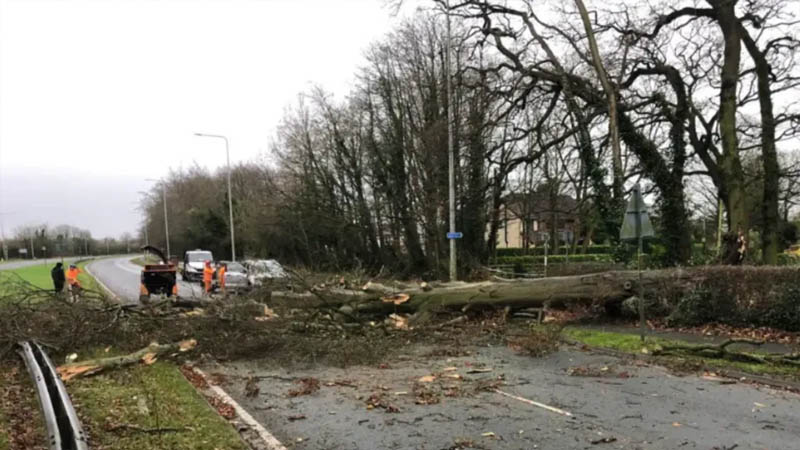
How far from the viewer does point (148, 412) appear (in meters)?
6.50

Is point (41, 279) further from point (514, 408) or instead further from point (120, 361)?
point (514, 408)

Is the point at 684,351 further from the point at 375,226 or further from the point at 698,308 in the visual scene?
the point at 375,226

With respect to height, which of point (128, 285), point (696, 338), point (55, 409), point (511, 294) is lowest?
point (696, 338)

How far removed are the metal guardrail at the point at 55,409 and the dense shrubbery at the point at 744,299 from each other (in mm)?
11318

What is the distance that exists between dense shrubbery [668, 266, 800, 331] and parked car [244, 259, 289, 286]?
28.1ft

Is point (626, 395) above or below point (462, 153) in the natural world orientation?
below


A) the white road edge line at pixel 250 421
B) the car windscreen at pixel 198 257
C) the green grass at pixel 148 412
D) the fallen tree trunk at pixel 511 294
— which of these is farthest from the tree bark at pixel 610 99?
the car windscreen at pixel 198 257

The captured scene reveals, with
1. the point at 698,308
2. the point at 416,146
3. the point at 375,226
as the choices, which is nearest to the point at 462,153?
the point at 416,146

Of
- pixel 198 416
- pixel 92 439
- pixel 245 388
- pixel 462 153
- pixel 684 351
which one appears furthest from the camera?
pixel 462 153

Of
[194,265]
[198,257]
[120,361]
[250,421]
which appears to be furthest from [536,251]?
[250,421]

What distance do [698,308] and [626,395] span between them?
5.88 m

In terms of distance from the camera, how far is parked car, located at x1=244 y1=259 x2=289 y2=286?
45.0 feet

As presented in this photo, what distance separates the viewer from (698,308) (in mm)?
12406

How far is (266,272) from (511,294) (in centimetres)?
585
